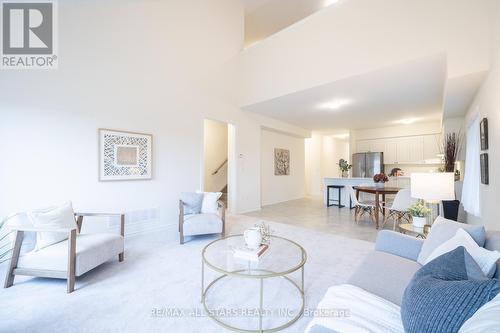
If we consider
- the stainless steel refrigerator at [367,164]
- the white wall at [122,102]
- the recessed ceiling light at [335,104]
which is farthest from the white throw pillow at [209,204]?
the stainless steel refrigerator at [367,164]

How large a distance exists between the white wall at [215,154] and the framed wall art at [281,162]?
172 centimetres

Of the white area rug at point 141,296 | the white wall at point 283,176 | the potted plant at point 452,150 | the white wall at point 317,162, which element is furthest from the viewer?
the white wall at point 317,162

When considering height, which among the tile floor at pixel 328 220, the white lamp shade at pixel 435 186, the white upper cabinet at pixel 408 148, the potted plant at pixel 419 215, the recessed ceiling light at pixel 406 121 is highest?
the recessed ceiling light at pixel 406 121

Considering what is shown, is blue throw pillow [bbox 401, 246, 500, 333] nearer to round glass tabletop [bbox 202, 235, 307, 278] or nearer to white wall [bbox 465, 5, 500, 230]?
round glass tabletop [bbox 202, 235, 307, 278]

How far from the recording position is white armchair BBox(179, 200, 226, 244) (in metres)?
3.36

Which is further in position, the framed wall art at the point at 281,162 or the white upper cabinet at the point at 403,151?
the framed wall art at the point at 281,162

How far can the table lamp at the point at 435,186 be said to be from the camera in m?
2.19

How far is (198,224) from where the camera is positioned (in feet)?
11.2

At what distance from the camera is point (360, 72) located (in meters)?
3.46

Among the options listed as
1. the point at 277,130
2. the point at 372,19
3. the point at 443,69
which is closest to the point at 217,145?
the point at 277,130

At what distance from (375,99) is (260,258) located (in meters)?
4.27

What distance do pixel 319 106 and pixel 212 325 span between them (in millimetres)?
4852

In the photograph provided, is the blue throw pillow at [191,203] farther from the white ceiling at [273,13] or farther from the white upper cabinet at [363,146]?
the white upper cabinet at [363,146]

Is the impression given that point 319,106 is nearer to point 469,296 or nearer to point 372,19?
point 372,19
